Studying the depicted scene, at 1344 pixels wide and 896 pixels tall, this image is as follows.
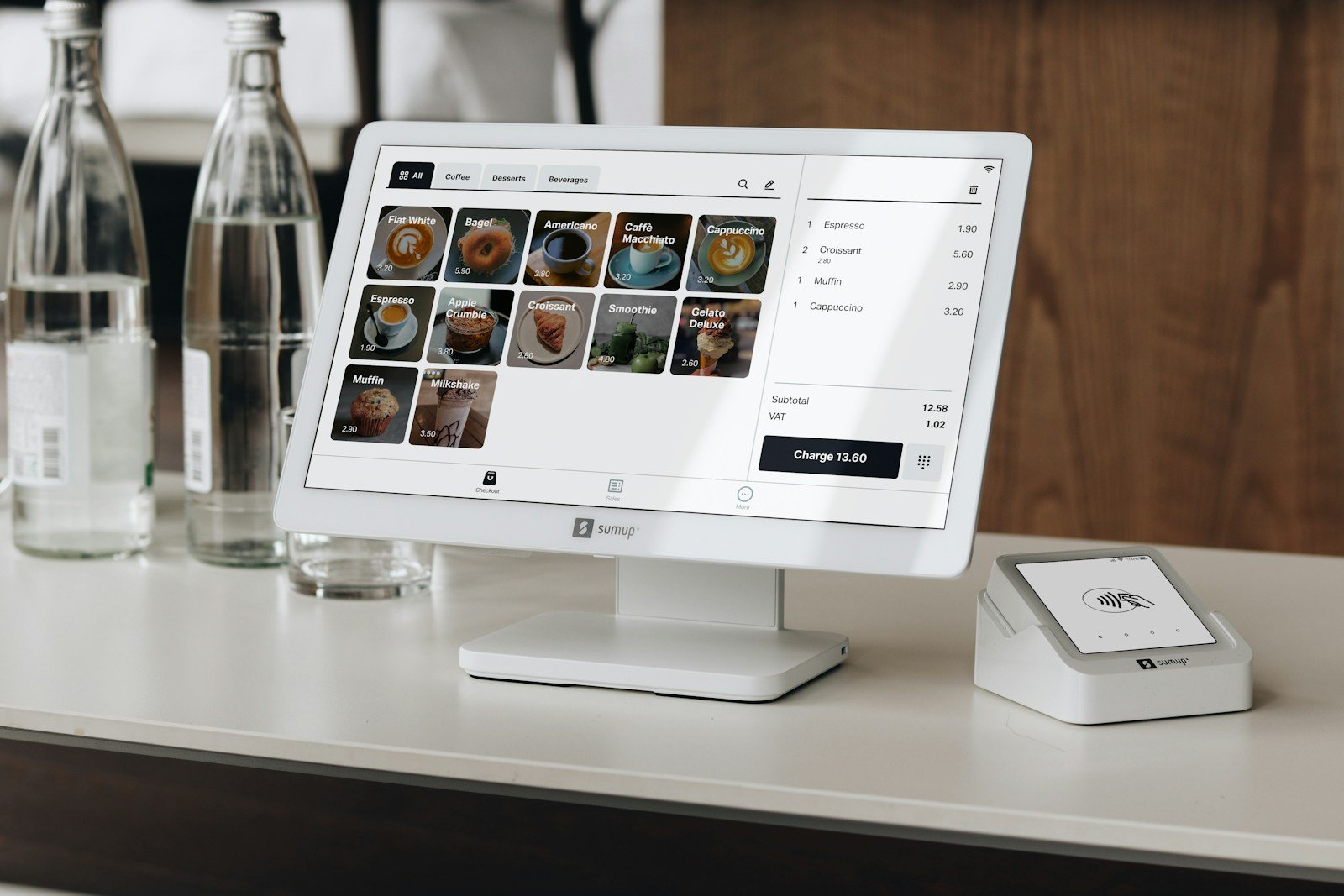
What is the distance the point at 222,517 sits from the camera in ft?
3.85

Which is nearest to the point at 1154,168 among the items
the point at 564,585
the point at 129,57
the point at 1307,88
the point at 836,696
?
the point at 1307,88

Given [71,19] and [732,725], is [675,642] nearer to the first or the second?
[732,725]

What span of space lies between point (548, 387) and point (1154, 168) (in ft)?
5.16

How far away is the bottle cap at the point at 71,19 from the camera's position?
116 centimetres

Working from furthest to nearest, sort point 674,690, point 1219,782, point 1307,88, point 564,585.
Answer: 1. point 1307,88
2. point 564,585
3. point 674,690
4. point 1219,782

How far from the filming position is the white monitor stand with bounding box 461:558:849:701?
86 centimetres

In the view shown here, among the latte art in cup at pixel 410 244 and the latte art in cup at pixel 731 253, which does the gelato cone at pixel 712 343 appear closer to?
the latte art in cup at pixel 731 253

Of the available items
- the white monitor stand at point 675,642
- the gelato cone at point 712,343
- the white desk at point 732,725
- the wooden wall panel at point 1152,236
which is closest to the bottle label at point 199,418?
the white desk at point 732,725

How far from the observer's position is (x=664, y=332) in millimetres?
930

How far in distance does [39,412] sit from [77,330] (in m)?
0.08

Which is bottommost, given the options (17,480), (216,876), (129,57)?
(216,876)

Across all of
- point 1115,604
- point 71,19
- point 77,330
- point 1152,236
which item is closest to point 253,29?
point 71,19

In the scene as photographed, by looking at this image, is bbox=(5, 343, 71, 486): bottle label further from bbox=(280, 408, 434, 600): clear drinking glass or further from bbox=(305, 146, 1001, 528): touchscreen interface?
bbox=(305, 146, 1001, 528): touchscreen interface

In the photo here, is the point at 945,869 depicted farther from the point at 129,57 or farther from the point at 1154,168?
the point at 129,57
